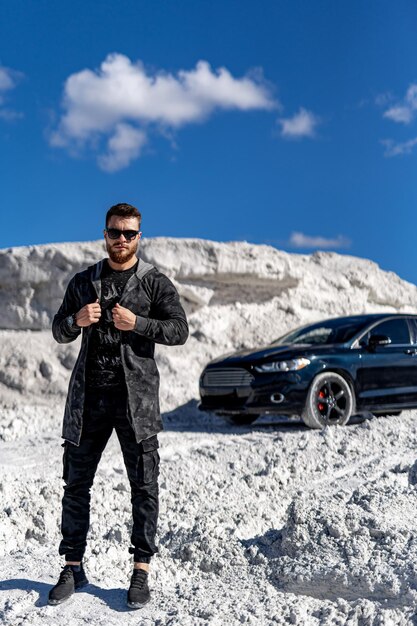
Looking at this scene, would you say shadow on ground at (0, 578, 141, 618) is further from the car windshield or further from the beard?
the car windshield

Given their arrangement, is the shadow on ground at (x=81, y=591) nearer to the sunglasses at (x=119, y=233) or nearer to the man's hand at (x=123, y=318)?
the man's hand at (x=123, y=318)

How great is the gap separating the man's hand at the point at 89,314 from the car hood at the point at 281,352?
5.60 metres

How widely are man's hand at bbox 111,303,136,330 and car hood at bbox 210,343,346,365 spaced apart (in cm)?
561

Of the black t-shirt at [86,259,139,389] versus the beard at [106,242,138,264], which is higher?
the beard at [106,242,138,264]

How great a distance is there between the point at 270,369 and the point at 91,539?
451 centimetres

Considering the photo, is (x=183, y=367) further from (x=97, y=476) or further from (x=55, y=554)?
(x=55, y=554)

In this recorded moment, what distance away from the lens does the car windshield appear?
9.93 meters

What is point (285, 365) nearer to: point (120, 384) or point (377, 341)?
point (377, 341)

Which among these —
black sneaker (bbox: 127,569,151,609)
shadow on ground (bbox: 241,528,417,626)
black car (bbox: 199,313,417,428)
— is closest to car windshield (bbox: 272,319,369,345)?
black car (bbox: 199,313,417,428)

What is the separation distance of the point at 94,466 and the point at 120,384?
528mm

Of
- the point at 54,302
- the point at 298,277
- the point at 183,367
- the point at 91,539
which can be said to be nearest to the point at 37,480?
the point at 91,539

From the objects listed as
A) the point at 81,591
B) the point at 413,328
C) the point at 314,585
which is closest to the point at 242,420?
the point at 413,328

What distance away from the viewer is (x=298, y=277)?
612 inches

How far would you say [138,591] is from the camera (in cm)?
393
